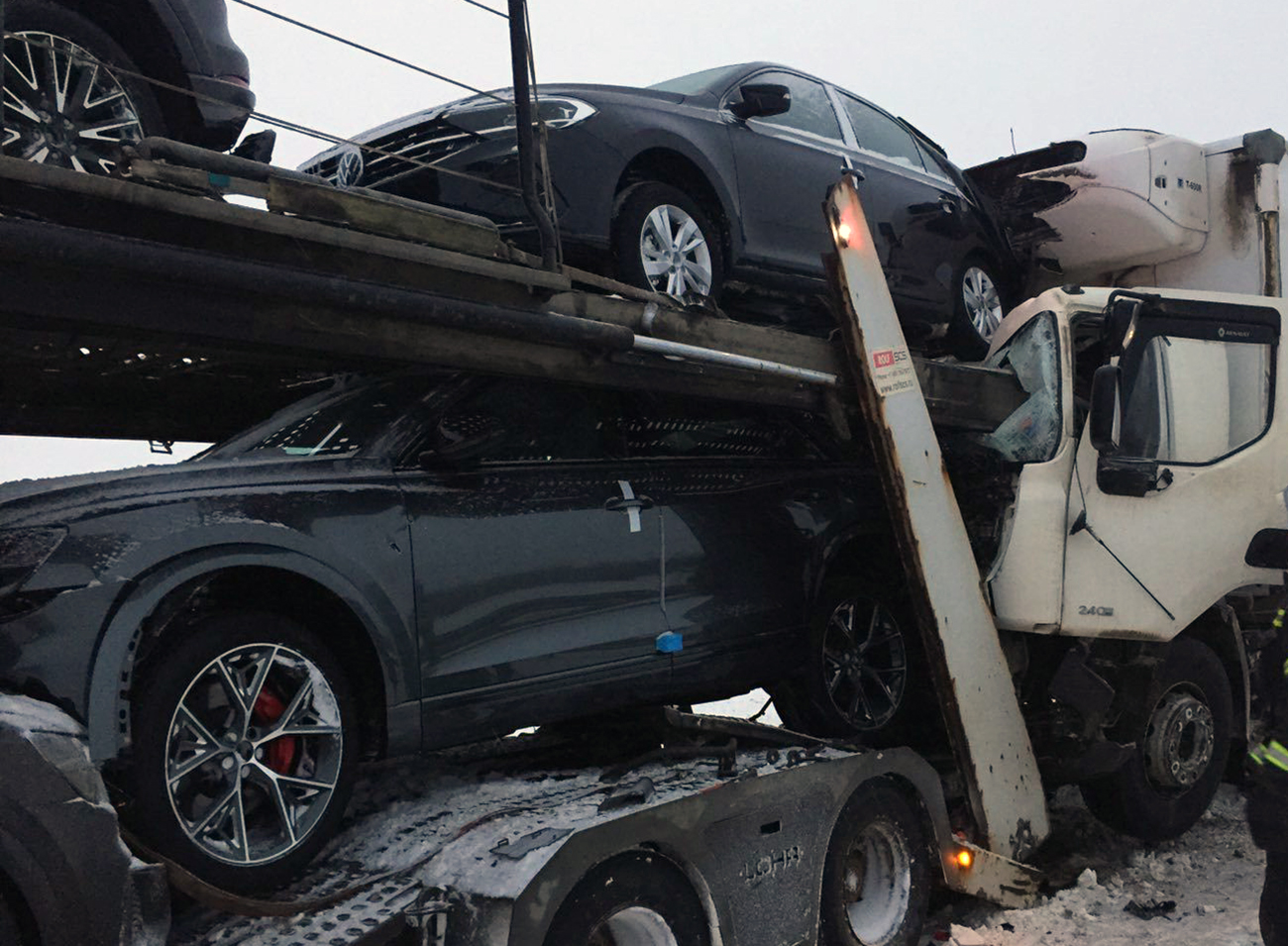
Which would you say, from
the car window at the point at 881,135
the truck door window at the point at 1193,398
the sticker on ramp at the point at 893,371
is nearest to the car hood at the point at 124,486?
the sticker on ramp at the point at 893,371

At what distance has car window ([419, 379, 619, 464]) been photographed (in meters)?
4.01

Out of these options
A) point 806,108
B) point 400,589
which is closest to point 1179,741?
point 806,108

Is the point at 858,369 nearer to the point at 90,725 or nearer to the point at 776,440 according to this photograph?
the point at 776,440

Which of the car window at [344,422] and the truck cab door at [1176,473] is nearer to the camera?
the car window at [344,422]

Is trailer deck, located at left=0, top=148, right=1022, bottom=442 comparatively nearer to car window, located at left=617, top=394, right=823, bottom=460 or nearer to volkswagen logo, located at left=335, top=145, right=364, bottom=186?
car window, located at left=617, top=394, right=823, bottom=460

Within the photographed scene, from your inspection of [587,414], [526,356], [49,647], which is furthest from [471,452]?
[49,647]

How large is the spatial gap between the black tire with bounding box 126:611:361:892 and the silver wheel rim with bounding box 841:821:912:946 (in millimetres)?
2013

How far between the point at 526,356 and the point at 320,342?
0.76 metres

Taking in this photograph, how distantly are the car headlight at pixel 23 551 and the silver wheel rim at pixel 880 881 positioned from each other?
2.92 meters

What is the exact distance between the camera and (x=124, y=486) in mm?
3229

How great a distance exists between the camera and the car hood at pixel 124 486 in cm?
310

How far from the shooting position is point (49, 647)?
2928 mm

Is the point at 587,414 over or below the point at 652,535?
over

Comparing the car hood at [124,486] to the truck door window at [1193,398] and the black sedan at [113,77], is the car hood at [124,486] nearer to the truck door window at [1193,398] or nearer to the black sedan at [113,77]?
the black sedan at [113,77]
